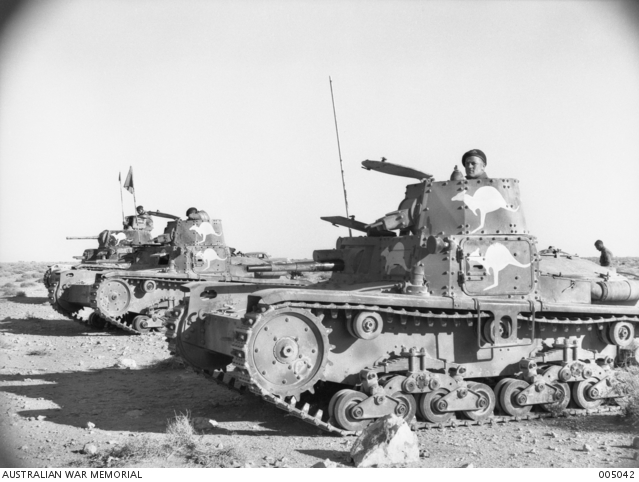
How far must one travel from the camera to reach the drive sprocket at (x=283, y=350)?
781cm

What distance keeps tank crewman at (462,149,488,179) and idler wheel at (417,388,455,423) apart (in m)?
3.14

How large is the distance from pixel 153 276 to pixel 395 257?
32.6ft

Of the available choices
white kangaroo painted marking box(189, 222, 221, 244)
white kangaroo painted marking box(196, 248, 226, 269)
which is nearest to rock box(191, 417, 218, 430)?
white kangaroo painted marking box(196, 248, 226, 269)

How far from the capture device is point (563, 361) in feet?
31.8

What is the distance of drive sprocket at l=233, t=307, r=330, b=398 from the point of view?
25.6 feet

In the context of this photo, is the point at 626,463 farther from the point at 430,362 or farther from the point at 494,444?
the point at 430,362

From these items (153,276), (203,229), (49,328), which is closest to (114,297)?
(153,276)

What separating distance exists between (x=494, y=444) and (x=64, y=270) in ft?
49.7

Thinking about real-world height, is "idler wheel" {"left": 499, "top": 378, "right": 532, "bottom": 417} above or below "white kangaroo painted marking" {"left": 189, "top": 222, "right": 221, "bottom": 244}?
below

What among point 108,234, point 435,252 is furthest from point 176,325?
point 108,234

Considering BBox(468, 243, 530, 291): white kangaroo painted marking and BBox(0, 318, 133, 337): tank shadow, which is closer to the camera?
BBox(468, 243, 530, 291): white kangaroo painted marking

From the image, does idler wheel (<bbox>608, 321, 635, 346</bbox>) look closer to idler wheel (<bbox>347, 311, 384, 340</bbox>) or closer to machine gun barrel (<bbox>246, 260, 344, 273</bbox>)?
idler wheel (<bbox>347, 311, 384, 340</bbox>)

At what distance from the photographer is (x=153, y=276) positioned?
59.9 feet

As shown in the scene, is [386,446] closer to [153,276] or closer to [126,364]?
[126,364]
